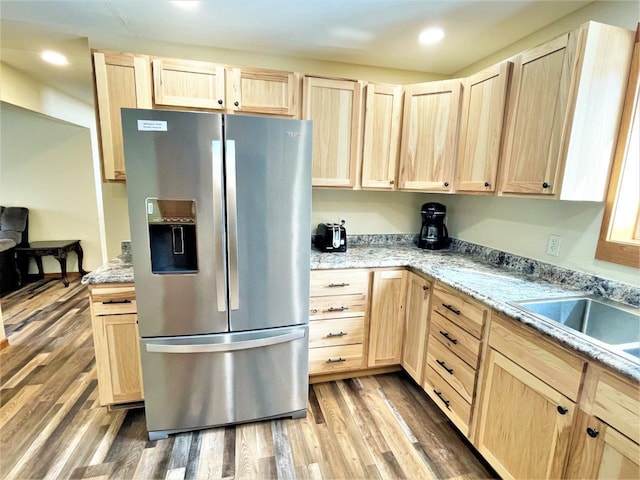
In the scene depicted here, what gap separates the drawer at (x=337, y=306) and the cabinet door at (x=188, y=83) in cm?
147

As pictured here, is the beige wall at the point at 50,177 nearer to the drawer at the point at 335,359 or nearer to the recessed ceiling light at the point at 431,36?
the drawer at the point at 335,359

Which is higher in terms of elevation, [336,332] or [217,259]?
[217,259]

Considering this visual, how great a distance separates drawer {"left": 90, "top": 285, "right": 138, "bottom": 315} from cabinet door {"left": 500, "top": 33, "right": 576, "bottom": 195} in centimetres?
225

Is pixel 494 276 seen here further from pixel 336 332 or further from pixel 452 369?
pixel 336 332

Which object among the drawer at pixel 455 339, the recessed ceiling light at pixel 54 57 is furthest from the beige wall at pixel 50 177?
the drawer at pixel 455 339

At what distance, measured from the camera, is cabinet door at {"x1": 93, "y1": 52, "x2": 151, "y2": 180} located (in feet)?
6.04

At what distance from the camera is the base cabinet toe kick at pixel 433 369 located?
1.06 meters

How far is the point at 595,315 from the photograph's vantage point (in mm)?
1500

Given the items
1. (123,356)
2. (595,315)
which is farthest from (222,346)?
(595,315)

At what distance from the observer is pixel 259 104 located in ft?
6.82

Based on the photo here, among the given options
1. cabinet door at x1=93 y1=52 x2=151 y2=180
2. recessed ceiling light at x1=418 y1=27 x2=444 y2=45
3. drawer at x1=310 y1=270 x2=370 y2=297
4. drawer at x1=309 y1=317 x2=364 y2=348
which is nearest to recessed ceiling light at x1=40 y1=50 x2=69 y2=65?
cabinet door at x1=93 y1=52 x2=151 y2=180

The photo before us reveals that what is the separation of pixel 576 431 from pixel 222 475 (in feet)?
5.13

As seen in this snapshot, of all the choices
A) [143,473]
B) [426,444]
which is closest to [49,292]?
[143,473]

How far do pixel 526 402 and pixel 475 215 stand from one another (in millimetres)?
1463
